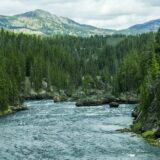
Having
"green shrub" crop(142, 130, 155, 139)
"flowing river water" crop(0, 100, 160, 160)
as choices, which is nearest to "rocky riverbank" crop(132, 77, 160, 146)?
"green shrub" crop(142, 130, 155, 139)

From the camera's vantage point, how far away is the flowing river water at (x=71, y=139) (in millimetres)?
76719

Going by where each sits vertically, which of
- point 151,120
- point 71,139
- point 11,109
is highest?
point 151,120

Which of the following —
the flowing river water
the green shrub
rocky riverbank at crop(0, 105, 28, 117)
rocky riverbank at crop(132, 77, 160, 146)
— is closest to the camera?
the flowing river water

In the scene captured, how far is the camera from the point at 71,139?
93.6 meters

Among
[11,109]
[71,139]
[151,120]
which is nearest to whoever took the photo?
[71,139]

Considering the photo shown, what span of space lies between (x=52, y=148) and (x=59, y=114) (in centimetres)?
6154

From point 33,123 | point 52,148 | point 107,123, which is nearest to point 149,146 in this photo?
point 52,148

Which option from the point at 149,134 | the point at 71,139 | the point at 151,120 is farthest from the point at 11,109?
the point at 149,134

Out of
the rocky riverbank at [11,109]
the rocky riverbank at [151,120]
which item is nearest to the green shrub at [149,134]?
the rocky riverbank at [151,120]

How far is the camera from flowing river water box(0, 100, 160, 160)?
76.7 m

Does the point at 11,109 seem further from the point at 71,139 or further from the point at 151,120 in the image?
the point at 151,120

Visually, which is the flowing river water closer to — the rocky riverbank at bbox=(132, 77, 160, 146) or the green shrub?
the green shrub

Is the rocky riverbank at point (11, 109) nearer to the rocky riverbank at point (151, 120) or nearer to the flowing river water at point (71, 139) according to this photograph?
the flowing river water at point (71, 139)

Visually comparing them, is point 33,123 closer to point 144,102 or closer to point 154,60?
point 144,102
